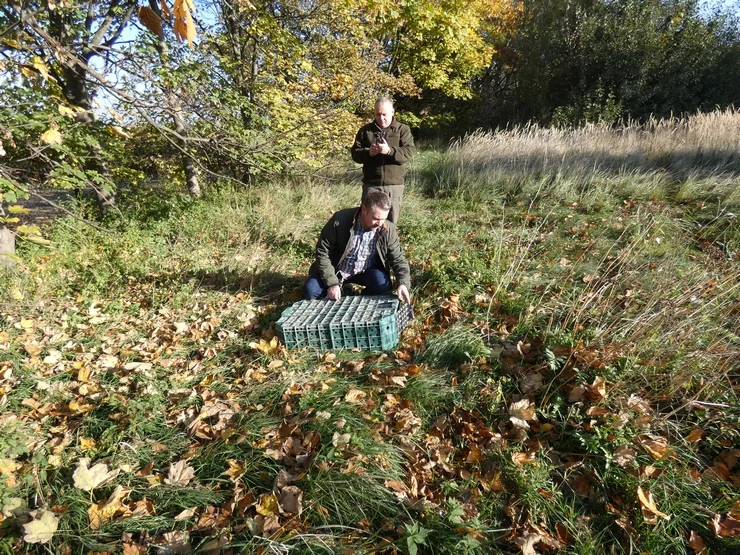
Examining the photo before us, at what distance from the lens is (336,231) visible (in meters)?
3.45

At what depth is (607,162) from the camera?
271 inches

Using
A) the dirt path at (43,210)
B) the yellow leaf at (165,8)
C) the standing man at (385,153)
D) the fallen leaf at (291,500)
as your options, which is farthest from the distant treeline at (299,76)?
the fallen leaf at (291,500)

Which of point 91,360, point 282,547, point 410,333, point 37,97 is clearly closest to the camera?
point 282,547

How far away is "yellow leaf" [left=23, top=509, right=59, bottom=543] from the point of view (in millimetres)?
1677

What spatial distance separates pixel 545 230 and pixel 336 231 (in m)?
3.21

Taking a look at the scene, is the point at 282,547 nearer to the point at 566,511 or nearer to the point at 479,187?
the point at 566,511

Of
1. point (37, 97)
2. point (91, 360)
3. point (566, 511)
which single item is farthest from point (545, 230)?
point (37, 97)

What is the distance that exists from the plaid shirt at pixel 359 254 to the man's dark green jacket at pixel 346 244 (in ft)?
0.16

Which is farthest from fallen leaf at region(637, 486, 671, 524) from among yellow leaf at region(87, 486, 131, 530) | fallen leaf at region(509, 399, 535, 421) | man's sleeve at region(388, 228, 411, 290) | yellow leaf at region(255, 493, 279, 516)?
yellow leaf at region(87, 486, 131, 530)

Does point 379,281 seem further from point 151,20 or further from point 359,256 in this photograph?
point 151,20

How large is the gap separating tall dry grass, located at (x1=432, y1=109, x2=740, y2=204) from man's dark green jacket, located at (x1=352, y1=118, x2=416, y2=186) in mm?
2612

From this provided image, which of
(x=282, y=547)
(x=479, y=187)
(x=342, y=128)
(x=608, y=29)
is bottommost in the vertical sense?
(x=282, y=547)

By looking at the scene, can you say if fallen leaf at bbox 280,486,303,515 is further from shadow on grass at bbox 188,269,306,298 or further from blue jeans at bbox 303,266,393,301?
shadow on grass at bbox 188,269,306,298

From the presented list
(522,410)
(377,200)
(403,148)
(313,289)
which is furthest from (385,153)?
(522,410)
